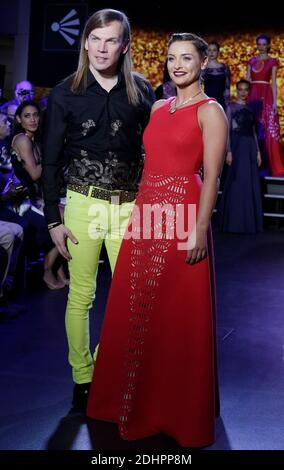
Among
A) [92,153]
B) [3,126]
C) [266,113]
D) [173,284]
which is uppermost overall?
[266,113]

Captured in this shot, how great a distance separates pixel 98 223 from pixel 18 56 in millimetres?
6884

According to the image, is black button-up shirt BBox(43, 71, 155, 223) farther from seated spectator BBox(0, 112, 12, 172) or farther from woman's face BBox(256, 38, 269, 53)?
woman's face BBox(256, 38, 269, 53)

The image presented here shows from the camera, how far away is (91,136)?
269cm

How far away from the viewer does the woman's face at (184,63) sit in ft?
8.05

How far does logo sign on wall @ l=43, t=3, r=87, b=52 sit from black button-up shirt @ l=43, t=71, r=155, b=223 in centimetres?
522

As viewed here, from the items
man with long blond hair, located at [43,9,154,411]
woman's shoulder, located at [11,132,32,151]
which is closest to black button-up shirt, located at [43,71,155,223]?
man with long blond hair, located at [43,9,154,411]

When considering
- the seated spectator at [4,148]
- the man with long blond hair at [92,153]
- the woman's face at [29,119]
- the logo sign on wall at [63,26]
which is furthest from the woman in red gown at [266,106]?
the man with long blond hair at [92,153]

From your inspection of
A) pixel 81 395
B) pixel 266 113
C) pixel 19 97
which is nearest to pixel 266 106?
pixel 266 113

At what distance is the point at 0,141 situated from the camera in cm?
470

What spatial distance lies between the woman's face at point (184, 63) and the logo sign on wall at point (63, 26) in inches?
214

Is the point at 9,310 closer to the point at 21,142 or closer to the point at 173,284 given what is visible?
the point at 21,142

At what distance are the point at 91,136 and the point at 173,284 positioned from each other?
599mm

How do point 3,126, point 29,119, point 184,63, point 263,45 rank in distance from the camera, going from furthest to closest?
point 263,45
point 29,119
point 3,126
point 184,63

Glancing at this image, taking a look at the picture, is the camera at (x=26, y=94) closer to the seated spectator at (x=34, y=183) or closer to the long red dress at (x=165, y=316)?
the seated spectator at (x=34, y=183)
